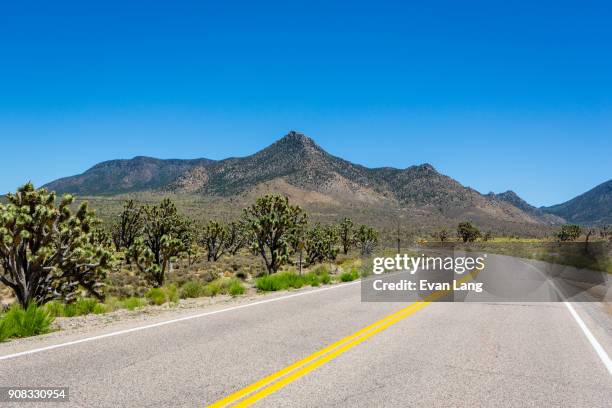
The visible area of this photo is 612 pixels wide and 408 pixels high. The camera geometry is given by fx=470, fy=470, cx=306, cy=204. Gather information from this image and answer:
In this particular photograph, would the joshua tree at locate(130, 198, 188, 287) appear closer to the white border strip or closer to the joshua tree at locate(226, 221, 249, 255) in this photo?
the white border strip

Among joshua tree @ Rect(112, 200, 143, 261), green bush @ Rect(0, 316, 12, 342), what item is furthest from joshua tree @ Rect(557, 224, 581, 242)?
green bush @ Rect(0, 316, 12, 342)

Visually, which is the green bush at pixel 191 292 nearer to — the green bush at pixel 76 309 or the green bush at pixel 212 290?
the green bush at pixel 212 290

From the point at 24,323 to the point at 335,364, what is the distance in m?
6.08

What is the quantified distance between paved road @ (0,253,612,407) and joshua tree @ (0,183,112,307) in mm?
10139

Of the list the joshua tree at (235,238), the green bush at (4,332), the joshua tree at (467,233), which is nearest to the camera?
the green bush at (4,332)

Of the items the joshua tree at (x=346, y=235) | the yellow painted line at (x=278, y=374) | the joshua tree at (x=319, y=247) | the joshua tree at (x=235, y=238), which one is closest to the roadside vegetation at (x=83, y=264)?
the yellow painted line at (x=278, y=374)

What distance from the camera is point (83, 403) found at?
4.98 meters

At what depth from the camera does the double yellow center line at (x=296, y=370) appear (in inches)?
207

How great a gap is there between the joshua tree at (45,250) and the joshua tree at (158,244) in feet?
30.1

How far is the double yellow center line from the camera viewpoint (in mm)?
5269

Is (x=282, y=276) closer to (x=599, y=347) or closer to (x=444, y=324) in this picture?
(x=444, y=324)

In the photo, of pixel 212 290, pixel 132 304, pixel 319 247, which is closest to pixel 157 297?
pixel 132 304

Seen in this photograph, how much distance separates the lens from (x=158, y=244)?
32094mm

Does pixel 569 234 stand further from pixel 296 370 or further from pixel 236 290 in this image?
pixel 296 370
